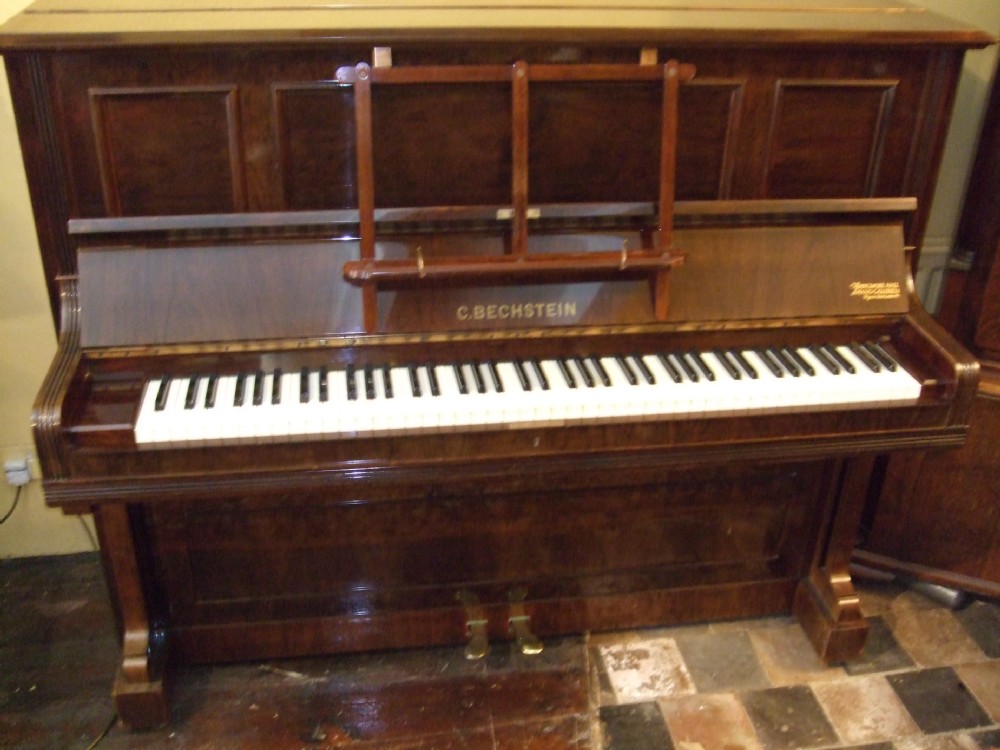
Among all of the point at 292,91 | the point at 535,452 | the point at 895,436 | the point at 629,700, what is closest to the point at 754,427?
the point at 895,436

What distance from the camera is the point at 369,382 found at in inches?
56.5

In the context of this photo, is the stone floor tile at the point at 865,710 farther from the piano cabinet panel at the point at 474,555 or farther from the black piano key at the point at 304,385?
the black piano key at the point at 304,385

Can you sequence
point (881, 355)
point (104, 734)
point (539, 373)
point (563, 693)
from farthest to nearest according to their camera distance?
1. point (563, 693)
2. point (104, 734)
3. point (881, 355)
4. point (539, 373)

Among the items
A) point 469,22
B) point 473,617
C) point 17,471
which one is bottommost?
point 473,617

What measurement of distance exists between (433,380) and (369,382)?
112mm

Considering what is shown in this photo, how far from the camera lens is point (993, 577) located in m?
2.09

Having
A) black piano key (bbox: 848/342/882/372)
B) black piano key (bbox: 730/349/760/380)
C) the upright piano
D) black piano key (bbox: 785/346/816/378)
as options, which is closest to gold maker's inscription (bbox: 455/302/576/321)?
the upright piano

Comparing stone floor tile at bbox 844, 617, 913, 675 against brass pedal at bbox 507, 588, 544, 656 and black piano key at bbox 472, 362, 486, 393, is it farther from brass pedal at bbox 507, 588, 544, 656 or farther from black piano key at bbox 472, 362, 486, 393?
black piano key at bbox 472, 362, 486, 393

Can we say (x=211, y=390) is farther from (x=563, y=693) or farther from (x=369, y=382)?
(x=563, y=693)

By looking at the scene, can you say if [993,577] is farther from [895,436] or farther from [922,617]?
[895,436]

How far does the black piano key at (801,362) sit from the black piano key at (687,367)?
21 cm

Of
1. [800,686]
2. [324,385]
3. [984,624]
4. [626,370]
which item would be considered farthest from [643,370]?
[984,624]

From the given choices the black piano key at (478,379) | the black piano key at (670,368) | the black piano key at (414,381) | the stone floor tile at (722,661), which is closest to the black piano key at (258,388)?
the black piano key at (414,381)

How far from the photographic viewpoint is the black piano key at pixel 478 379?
1.43 metres
